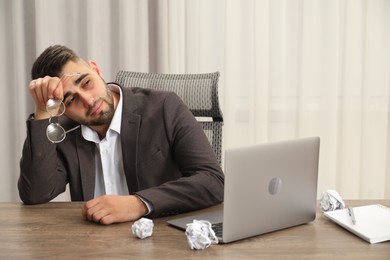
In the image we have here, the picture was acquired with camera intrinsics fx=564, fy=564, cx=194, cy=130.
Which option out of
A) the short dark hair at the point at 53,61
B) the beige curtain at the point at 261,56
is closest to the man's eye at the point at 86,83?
the short dark hair at the point at 53,61

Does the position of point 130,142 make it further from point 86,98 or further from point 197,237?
point 197,237

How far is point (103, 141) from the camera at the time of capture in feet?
6.83

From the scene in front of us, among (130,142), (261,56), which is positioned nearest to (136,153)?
(130,142)

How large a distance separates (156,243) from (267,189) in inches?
12.1

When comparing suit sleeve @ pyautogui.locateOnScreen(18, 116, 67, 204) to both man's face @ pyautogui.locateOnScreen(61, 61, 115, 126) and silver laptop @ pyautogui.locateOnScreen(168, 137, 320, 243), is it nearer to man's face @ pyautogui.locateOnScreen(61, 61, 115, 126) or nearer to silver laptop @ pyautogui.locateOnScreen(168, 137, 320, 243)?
man's face @ pyautogui.locateOnScreen(61, 61, 115, 126)

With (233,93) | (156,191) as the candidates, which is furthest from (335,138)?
(156,191)

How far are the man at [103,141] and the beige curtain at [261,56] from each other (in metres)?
1.14

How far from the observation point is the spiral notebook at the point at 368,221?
140 cm

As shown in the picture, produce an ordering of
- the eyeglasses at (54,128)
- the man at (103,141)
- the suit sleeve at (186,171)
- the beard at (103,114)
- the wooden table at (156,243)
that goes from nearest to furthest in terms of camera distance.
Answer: the wooden table at (156,243)
the suit sleeve at (186,171)
the eyeglasses at (54,128)
the man at (103,141)
the beard at (103,114)

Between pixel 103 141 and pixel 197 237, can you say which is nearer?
pixel 197 237

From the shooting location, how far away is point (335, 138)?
3303 millimetres

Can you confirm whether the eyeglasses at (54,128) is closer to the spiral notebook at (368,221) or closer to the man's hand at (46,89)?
the man's hand at (46,89)

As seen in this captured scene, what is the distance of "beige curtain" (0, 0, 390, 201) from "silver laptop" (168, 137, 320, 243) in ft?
5.92

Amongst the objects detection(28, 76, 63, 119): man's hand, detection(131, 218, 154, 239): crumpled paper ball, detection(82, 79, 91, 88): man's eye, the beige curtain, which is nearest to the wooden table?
detection(131, 218, 154, 239): crumpled paper ball
